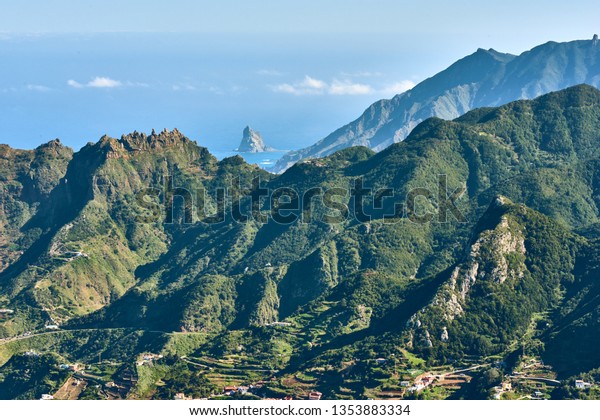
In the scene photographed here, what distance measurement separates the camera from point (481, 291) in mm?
146375

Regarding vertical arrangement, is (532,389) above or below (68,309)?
below

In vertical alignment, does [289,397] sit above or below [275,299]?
below

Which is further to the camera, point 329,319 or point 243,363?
point 329,319

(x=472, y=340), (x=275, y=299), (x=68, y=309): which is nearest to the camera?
(x=472, y=340)

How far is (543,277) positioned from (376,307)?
946 inches

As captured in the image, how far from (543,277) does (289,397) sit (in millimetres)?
45221

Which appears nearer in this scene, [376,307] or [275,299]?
[376,307]

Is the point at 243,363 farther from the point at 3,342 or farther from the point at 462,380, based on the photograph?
the point at 3,342
